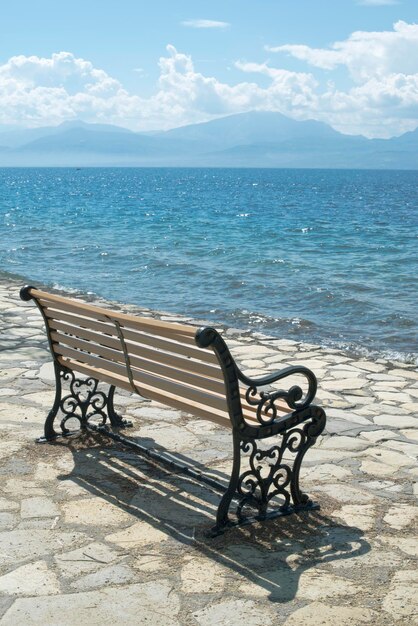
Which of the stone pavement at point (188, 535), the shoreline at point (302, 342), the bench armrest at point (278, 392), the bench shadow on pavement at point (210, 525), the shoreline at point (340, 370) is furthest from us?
the shoreline at point (302, 342)

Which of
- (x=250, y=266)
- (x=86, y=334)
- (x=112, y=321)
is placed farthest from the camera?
(x=250, y=266)

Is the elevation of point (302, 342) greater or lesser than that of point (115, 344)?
lesser

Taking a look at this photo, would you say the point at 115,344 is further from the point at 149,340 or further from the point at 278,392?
the point at 278,392

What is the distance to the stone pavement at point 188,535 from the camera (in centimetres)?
361

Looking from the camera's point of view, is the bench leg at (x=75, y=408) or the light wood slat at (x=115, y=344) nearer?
the light wood slat at (x=115, y=344)

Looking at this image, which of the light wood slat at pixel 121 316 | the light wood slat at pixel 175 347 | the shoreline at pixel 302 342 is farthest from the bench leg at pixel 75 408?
the shoreline at pixel 302 342

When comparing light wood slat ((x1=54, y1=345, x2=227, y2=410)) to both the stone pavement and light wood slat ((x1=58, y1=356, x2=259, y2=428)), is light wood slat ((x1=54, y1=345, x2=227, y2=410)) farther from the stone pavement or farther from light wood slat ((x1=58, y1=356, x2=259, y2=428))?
the stone pavement

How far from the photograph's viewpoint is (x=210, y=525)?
14.8 ft

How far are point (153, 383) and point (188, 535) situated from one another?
95 cm

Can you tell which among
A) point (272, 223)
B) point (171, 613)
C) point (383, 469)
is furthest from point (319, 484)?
point (272, 223)

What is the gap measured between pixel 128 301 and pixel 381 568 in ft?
40.9

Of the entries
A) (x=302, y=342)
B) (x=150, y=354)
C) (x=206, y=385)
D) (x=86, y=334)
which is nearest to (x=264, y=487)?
(x=206, y=385)

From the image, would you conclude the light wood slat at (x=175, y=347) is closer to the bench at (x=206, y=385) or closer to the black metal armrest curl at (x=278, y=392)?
the bench at (x=206, y=385)

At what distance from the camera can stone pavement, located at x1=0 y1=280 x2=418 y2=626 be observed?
3.61m
